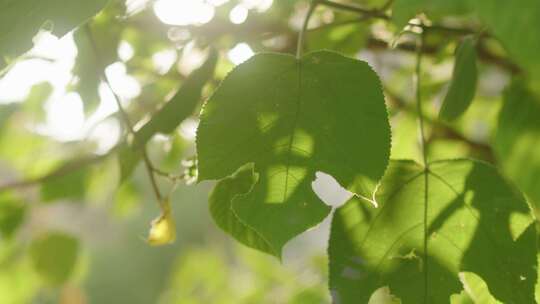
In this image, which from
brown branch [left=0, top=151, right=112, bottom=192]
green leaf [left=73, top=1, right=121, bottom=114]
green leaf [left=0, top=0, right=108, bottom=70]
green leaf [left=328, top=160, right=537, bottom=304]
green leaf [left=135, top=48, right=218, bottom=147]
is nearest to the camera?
green leaf [left=0, top=0, right=108, bottom=70]

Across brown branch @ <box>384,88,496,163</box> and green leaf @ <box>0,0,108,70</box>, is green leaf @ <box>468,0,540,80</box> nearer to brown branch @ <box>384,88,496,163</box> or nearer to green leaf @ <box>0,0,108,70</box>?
green leaf @ <box>0,0,108,70</box>

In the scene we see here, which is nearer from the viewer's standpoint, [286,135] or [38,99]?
[286,135]

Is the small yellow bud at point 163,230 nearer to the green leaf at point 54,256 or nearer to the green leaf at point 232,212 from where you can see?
the green leaf at point 232,212

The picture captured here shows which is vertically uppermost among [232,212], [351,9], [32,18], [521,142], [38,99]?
[32,18]

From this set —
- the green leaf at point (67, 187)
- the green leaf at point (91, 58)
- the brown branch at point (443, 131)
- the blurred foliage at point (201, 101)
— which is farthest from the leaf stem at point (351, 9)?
the green leaf at point (67, 187)

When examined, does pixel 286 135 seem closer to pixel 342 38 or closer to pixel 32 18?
pixel 32 18

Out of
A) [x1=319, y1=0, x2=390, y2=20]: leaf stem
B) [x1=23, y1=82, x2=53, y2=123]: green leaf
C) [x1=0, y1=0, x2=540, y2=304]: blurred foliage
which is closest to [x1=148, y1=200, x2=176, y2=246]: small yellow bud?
[x1=0, y1=0, x2=540, y2=304]: blurred foliage

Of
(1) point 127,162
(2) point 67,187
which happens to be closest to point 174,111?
(1) point 127,162

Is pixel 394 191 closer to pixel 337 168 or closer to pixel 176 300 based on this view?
pixel 337 168
